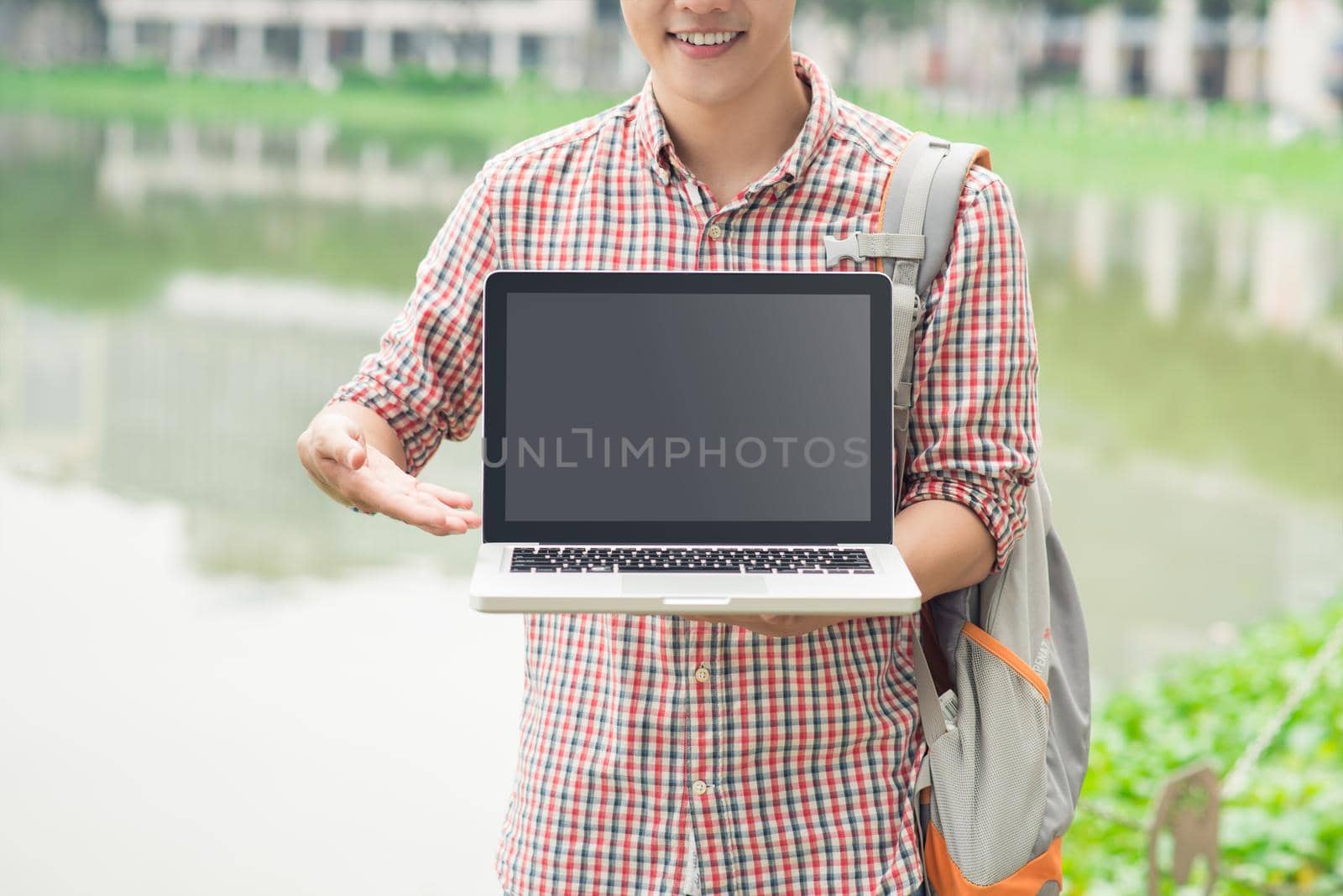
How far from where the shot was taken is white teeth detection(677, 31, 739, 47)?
1075 millimetres

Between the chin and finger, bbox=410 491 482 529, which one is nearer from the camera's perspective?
finger, bbox=410 491 482 529

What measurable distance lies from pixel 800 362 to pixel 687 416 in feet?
0.29

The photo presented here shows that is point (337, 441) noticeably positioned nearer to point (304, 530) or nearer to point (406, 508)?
point (406, 508)

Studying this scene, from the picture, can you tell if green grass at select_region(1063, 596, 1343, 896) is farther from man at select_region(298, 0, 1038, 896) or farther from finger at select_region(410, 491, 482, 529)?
finger at select_region(410, 491, 482, 529)

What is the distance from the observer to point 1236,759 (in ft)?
9.66

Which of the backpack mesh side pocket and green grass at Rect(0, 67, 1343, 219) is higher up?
the backpack mesh side pocket

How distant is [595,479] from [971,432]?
0.85 ft

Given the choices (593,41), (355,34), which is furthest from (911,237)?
(355,34)

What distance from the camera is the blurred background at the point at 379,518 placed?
3145mm

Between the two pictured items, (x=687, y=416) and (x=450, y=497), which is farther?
(x=687, y=416)

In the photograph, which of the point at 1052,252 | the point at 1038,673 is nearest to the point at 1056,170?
the point at 1052,252

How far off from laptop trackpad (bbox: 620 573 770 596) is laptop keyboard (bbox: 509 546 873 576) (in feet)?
0.07

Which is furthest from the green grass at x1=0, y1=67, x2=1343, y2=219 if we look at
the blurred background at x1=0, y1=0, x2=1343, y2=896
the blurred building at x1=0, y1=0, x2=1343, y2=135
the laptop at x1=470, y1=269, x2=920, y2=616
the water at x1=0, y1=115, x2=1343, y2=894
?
the laptop at x1=470, y1=269, x2=920, y2=616

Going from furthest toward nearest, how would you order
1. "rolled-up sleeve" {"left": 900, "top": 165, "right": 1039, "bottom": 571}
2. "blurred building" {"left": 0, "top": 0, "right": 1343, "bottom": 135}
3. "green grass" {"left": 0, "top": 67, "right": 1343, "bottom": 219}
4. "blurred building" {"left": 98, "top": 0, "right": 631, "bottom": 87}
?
"blurred building" {"left": 98, "top": 0, "right": 631, "bottom": 87} < "blurred building" {"left": 0, "top": 0, "right": 1343, "bottom": 135} < "green grass" {"left": 0, "top": 67, "right": 1343, "bottom": 219} < "rolled-up sleeve" {"left": 900, "top": 165, "right": 1039, "bottom": 571}
